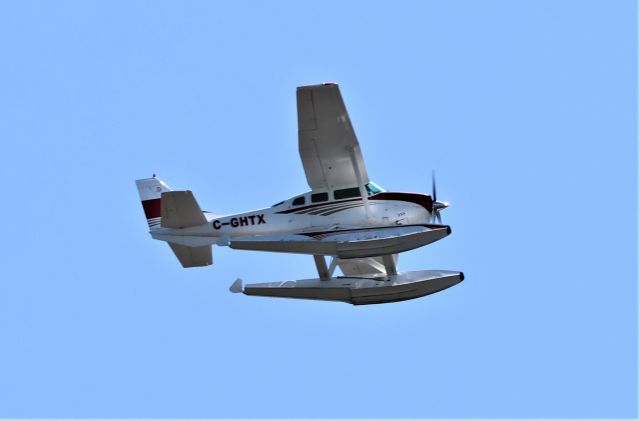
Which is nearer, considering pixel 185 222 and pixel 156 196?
pixel 185 222

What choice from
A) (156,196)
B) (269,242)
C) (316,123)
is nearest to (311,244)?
(269,242)

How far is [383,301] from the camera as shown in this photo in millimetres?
22938

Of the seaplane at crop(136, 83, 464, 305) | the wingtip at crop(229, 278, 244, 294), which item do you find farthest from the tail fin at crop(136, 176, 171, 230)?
the wingtip at crop(229, 278, 244, 294)

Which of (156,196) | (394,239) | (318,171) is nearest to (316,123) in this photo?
(318,171)

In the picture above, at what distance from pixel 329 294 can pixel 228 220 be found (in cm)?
246

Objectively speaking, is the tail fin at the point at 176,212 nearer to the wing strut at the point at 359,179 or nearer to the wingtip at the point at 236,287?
the wingtip at the point at 236,287

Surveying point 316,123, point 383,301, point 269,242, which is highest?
point 316,123

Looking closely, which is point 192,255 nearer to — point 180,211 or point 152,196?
point 180,211

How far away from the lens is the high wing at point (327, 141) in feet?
70.7

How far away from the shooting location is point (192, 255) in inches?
930

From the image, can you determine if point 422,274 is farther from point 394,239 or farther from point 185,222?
point 185,222

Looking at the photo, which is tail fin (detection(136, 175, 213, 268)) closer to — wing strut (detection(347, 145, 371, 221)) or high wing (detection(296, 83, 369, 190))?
high wing (detection(296, 83, 369, 190))

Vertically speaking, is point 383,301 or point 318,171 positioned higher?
point 318,171

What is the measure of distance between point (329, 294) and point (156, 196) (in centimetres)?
436
